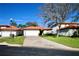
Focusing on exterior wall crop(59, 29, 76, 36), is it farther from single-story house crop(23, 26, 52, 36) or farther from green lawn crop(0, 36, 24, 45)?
green lawn crop(0, 36, 24, 45)

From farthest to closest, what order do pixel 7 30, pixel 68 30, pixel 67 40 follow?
1. pixel 68 30
2. pixel 67 40
3. pixel 7 30

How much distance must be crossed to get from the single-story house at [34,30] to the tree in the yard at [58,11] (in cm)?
61

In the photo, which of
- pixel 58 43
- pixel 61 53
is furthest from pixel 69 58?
pixel 58 43

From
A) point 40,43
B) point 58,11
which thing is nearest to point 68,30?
point 58,11

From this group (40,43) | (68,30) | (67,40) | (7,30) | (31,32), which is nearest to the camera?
(7,30)

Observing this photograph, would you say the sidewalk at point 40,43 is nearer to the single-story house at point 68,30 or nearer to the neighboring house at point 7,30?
the neighboring house at point 7,30

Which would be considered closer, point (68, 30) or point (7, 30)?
point (7, 30)

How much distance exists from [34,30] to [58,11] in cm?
174

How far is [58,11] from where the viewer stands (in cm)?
1312

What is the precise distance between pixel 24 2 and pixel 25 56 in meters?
2.38

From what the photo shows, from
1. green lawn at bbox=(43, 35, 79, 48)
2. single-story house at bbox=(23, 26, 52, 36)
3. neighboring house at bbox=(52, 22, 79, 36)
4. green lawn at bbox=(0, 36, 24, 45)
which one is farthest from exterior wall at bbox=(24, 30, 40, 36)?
neighboring house at bbox=(52, 22, 79, 36)

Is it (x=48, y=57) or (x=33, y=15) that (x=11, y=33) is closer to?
(x=33, y=15)

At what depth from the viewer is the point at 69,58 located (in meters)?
10.4

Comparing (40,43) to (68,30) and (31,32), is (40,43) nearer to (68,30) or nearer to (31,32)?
(31,32)
